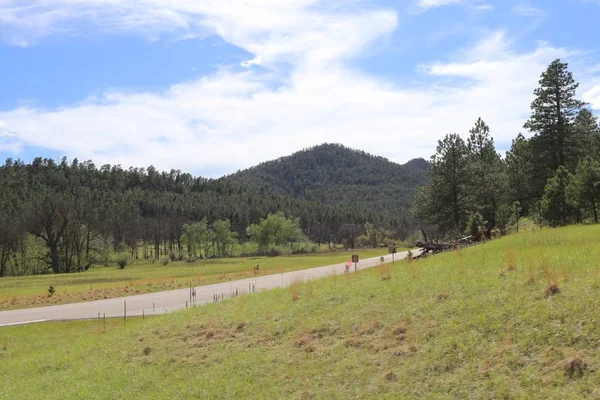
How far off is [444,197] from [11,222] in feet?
309

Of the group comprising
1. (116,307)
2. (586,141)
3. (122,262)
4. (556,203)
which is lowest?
(116,307)

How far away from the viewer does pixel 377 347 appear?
1086 centimetres

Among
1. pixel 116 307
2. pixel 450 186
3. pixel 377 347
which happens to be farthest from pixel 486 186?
Result: pixel 377 347

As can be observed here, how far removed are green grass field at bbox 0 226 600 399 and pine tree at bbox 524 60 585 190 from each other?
53270 mm

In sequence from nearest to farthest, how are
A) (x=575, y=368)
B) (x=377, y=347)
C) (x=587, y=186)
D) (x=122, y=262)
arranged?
(x=575, y=368)
(x=377, y=347)
(x=587, y=186)
(x=122, y=262)

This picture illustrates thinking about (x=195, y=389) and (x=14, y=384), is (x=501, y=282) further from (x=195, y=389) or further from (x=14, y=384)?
(x=14, y=384)

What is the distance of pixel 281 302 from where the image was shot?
18.0 m

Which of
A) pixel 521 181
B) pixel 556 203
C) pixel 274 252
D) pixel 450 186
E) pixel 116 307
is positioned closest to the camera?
pixel 116 307

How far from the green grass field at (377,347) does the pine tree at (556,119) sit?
5327 cm

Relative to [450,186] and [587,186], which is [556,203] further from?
[450,186]

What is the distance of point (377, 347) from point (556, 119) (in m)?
63.0

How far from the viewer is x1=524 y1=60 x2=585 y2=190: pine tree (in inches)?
2475

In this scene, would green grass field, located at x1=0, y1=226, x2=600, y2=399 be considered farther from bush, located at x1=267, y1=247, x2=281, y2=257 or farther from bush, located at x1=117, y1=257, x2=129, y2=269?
bush, located at x1=267, y1=247, x2=281, y2=257

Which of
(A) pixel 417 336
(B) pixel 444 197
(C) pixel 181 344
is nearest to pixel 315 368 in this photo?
(A) pixel 417 336
